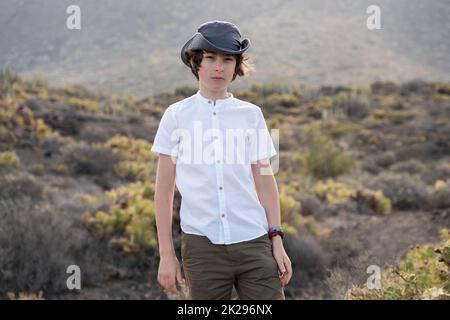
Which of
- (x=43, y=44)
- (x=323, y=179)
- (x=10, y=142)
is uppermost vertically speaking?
(x=43, y=44)

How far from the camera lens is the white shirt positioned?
2.54 metres

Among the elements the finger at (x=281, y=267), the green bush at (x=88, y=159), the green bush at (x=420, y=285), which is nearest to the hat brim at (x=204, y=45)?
the finger at (x=281, y=267)

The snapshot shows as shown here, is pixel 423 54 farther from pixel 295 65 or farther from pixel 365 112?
pixel 365 112

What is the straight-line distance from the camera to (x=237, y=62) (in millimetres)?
2715

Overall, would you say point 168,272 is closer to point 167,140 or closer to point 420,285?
point 167,140

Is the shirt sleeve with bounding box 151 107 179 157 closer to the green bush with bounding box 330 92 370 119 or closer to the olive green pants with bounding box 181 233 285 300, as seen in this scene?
the olive green pants with bounding box 181 233 285 300

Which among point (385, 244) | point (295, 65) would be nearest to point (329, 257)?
point (385, 244)

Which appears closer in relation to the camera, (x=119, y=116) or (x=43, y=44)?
(x=119, y=116)

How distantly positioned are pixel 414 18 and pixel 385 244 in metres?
49.7

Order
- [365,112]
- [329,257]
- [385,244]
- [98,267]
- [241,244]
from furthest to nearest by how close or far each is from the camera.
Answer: [365,112], [385,244], [329,257], [98,267], [241,244]

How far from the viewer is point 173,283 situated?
2553 mm

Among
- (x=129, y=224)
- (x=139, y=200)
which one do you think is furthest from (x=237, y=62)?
(x=139, y=200)

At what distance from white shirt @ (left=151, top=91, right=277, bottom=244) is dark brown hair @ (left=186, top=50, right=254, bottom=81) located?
0.49 feet

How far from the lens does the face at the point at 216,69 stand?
261 centimetres
